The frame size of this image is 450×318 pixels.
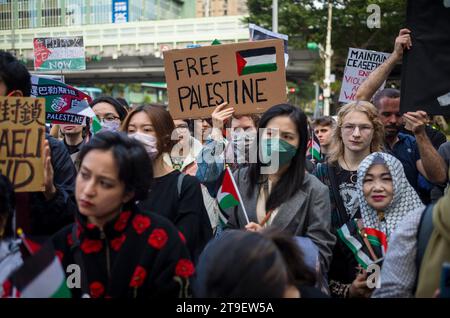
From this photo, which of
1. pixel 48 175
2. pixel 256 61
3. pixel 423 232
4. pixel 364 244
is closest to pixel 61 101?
pixel 256 61

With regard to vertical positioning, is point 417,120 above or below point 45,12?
below

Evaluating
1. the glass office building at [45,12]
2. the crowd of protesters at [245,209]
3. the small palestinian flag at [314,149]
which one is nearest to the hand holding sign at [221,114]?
the crowd of protesters at [245,209]

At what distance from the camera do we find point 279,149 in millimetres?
3078

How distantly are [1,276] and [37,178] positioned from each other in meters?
0.48

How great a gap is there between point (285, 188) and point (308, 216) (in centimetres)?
20

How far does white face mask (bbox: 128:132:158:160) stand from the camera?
10.1 feet

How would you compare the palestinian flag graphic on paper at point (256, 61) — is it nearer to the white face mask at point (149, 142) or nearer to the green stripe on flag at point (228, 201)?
the white face mask at point (149, 142)

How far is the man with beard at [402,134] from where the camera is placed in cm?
346

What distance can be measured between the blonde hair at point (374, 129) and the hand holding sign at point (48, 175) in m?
1.92

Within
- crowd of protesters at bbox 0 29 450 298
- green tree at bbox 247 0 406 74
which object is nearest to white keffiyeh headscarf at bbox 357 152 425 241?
crowd of protesters at bbox 0 29 450 298

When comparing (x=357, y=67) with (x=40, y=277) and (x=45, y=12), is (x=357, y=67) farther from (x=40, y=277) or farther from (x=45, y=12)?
(x=40, y=277)

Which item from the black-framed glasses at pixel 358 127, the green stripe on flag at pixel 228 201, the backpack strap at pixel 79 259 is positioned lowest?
the backpack strap at pixel 79 259

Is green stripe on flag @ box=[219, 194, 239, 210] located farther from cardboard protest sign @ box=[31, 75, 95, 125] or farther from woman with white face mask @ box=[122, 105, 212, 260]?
cardboard protest sign @ box=[31, 75, 95, 125]
